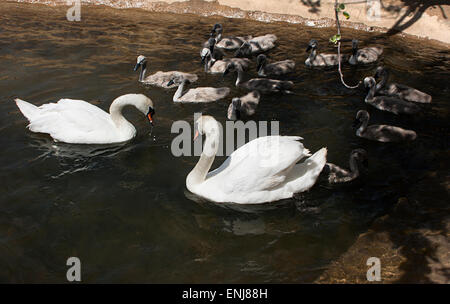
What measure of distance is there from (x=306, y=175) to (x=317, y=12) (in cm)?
1079

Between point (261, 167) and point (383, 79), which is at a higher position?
point (383, 79)

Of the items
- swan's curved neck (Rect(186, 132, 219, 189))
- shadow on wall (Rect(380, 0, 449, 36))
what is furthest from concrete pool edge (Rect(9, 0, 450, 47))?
swan's curved neck (Rect(186, 132, 219, 189))

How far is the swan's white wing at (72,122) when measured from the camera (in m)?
7.72

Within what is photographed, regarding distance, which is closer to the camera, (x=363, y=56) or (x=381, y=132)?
(x=381, y=132)

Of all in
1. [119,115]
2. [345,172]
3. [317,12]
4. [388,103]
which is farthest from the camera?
[317,12]

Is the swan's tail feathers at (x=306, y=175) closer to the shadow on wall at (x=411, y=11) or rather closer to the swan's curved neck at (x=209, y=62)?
the swan's curved neck at (x=209, y=62)

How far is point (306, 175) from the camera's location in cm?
649

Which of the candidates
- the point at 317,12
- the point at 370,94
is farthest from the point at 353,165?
the point at 317,12

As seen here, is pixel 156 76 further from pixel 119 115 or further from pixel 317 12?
pixel 317 12

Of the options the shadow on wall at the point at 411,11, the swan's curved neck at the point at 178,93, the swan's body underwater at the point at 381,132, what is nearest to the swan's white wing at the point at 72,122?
the swan's curved neck at the point at 178,93
